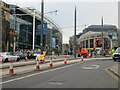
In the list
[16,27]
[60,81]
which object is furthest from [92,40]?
[60,81]

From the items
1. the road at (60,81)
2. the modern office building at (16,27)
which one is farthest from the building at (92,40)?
the road at (60,81)

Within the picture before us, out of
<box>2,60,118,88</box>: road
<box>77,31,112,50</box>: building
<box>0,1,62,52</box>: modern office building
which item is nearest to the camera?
<box>2,60,118,88</box>: road

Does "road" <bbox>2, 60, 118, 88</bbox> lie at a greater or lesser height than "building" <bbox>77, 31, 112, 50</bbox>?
lesser

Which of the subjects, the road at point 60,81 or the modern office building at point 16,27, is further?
the modern office building at point 16,27

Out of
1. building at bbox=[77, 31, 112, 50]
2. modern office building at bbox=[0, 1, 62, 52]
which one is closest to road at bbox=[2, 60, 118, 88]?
modern office building at bbox=[0, 1, 62, 52]

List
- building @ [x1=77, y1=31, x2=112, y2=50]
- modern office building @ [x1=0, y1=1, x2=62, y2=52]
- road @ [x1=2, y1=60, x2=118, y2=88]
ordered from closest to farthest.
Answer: road @ [x1=2, y1=60, x2=118, y2=88]
modern office building @ [x1=0, y1=1, x2=62, y2=52]
building @ [x1=77, y1=31, x2=112, y2=50]

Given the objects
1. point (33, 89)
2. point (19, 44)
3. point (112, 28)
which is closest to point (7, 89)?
point (33, 89)

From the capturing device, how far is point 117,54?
810 inches

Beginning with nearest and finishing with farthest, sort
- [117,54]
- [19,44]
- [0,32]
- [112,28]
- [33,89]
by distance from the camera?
1. [33,89]
2. [117,54]
3. [0,32]
4. [19,44]
5. [112,28]

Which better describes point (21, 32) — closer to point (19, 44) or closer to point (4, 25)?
point (19, 44)

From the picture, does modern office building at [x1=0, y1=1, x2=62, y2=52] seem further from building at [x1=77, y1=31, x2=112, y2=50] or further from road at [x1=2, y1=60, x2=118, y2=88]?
building at [x1=77, y1=31, x2=112, y2=50]

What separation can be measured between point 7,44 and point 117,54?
131ft

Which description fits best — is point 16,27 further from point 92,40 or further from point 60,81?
point 92,40

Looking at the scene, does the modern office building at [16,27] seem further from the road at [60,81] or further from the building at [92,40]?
the building at [92,40]
